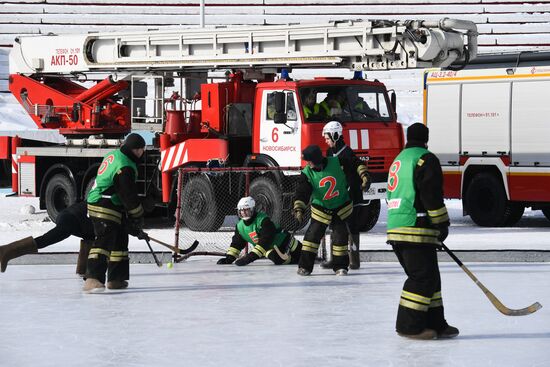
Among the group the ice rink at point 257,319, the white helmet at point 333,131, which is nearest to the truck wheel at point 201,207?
the ice rink at point 257,319

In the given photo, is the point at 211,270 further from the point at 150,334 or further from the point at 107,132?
the point at 107,132

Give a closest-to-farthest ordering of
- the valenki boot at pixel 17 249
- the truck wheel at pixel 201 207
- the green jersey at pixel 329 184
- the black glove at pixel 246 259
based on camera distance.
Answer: the valenki boot at pixel 17 249
the green jersey at pixel 329 184
the black glove at pixel 246 259
the truck wheel at pixel 201 207

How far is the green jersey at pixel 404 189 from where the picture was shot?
8.42 m

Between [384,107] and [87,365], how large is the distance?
10.7 m

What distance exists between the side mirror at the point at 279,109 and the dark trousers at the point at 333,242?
456cm

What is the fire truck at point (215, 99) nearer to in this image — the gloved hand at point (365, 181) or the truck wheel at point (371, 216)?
the truck wheel at point (371, 216)

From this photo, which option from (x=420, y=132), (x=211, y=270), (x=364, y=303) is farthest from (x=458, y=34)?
(x=420, y=132)

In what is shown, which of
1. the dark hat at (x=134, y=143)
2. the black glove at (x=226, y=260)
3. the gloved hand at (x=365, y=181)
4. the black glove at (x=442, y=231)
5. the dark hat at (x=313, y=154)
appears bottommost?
the black glove at (x=226, y=260)

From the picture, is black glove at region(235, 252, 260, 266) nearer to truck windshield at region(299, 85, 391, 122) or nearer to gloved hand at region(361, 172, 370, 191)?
gloved hand at region(361, 172, 370, 191)

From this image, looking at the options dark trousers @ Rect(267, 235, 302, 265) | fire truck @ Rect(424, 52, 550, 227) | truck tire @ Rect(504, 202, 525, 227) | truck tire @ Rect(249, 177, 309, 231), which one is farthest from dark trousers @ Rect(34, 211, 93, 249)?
truck tire @ Rect(504, 202, 525, 227)

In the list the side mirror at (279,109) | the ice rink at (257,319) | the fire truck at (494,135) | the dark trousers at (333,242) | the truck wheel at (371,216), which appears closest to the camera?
the ice rink at (257,319)

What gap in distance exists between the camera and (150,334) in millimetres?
8641

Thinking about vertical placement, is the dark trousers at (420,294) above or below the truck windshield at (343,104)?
below

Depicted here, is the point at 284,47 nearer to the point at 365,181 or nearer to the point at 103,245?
the point at 365,181
